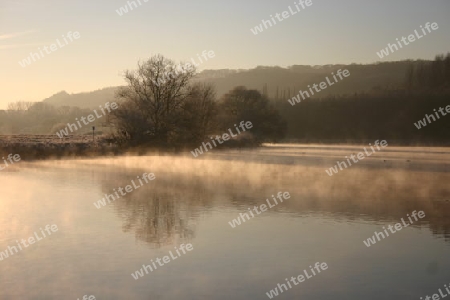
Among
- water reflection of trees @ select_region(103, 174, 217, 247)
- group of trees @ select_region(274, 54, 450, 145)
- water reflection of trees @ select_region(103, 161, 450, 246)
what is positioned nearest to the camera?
water reflection of trees @ select_region(103, 174, 217, 247)

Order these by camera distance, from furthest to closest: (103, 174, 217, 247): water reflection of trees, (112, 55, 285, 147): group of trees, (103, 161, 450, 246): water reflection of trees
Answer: (112, 55, 285, 147): group of trees < (103, 161, 450, 246): water reflection of trees < (103, 174, 217, 247): water reflection of trees

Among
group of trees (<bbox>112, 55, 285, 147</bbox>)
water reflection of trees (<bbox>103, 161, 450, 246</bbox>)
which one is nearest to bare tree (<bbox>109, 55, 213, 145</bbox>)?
group of trees (<bbox>112, 55, 285, 147</bbox>)

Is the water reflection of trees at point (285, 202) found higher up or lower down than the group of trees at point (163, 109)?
lower down

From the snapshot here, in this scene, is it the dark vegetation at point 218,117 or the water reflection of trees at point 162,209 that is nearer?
the water reflection of trees at point 162,209

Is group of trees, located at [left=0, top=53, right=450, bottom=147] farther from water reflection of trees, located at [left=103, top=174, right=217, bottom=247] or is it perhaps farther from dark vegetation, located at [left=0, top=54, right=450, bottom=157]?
water reflection of trees, located at [left=103, top=174, right=217, bottom=247]

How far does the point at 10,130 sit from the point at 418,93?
76.8 metres

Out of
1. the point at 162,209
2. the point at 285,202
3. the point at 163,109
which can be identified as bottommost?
the point at 285,202

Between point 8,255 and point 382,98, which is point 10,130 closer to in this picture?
point 382,98

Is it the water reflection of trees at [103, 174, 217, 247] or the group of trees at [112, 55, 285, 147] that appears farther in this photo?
the group of trees at [112, 55, 285, 147]

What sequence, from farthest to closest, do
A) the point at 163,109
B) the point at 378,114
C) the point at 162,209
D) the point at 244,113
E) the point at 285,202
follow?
the point at 378,114 < the point at 244,113 < the point at 163,109 < the point at 285,202 < the point at 162,209

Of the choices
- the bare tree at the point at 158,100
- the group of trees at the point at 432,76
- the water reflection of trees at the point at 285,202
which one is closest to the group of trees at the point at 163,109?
the bare tree at the point at 158,100

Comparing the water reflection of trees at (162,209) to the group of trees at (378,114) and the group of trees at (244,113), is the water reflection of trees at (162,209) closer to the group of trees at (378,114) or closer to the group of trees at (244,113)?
the group of trees at (244,113)

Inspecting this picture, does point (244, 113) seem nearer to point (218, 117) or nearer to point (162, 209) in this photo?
point (218, 117)

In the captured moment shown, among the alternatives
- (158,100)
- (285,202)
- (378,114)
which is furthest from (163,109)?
(378,114)
